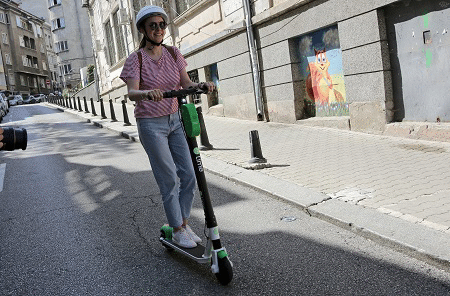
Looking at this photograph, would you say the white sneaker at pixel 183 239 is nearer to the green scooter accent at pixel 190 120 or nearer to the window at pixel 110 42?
the green scooter accent at pixel 190 120

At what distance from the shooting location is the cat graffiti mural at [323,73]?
30.1 feet

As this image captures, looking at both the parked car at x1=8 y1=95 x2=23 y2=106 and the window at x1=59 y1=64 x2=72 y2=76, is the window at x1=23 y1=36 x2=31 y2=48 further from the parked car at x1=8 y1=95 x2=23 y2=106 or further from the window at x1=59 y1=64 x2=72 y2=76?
the parked car at x1=8 y1=95 x2=23 y2=106

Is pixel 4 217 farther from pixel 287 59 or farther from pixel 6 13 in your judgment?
pixel 6 13

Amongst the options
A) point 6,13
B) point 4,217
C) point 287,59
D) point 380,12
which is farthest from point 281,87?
point 6,13

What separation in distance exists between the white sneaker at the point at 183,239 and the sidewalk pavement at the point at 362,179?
53.8 inches

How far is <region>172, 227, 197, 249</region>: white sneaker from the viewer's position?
3.32 metres

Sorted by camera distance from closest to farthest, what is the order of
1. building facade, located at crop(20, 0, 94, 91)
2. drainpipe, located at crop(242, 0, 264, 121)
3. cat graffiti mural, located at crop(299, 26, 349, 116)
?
cat graffiti mural, located at crop(299, 26, 349, 116) < drainpipe, located at crop(242, 0, 264, 121) < building facade, located at crop(20, 0, 94, 91)

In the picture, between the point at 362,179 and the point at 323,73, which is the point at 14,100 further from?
the point at 362,179

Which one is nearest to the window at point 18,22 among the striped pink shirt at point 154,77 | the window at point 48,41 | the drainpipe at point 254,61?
the window at point 48,41

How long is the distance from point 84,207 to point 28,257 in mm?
1542

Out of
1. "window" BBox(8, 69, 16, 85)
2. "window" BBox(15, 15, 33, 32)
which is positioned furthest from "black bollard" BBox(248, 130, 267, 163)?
"window" BBox(15, 15, 33, 32)

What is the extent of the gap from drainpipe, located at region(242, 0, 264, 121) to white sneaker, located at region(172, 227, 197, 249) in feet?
27.4

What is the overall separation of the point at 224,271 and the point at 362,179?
2.79 meters

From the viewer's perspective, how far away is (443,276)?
2.85 m
